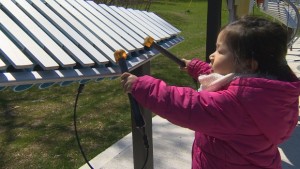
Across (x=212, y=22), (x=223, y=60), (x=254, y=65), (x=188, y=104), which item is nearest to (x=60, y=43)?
(x=188, y=104)

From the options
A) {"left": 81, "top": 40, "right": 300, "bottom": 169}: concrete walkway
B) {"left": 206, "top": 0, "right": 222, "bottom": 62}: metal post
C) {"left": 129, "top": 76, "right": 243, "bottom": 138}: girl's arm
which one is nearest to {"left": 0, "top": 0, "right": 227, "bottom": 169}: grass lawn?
{"left": 81, "top": 40, "right": 300, "bottom": 169}: concrete walkway

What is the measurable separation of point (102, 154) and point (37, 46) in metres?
2.20

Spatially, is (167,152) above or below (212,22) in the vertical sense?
below

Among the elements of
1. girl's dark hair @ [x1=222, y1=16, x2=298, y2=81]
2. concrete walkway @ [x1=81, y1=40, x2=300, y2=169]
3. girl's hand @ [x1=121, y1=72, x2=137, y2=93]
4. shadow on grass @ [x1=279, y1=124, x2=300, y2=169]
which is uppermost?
girl's dark hair @ [x1=222, y1=16, x2=298, y2=81]

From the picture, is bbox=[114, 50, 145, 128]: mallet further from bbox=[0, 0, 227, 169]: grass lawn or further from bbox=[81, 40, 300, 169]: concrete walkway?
bbox=[0, 0, 227, 169]: grass lawn

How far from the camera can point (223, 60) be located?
1.77m

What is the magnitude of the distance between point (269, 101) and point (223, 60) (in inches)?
10.1

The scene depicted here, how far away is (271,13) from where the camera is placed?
8156 mm

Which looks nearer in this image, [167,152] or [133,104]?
[133,104]

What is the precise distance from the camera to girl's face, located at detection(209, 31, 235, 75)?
5.77 ft

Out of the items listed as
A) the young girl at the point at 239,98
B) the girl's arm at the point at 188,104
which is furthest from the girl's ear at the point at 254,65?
the girl's arm at the point at 188,104

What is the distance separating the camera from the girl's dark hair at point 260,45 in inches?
66.8

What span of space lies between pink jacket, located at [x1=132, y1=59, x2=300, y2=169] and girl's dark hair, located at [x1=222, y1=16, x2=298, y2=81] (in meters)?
0.09

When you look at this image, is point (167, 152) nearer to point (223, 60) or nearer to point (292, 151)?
point (292, 151)
